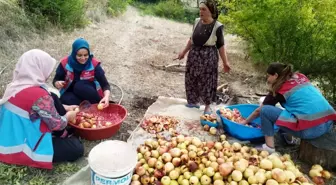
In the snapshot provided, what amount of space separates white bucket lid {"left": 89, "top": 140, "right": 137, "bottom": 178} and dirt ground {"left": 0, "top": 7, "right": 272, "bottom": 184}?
732mm

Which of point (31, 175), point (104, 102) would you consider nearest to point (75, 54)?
point (104, 102)

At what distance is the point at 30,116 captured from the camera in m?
2.93

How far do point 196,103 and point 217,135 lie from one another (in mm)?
766

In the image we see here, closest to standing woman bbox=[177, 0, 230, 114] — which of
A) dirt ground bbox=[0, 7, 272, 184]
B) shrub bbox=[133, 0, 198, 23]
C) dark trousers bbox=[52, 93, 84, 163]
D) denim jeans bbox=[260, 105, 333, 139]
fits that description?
dirt ground bbox=[0, 7, 272, 184]

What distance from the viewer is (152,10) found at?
48.1 ft

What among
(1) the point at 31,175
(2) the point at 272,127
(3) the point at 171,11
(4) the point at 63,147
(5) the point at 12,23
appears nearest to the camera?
(1) the point at 31,175

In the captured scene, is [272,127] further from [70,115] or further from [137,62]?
[137,62]

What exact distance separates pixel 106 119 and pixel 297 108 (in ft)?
7.09

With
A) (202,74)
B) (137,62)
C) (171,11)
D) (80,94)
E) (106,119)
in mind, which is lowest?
(171,11)

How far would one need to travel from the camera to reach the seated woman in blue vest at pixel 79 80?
12.7ft

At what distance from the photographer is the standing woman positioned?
4074 millimetres

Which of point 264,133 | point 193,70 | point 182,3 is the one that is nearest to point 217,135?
point 264,133

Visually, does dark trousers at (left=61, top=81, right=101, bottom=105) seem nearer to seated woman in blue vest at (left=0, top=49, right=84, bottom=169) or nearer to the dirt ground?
the dirt ground

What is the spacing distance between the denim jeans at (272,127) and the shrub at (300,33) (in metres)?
1.69
